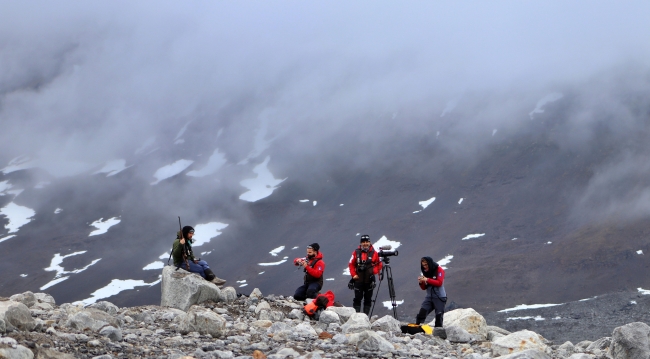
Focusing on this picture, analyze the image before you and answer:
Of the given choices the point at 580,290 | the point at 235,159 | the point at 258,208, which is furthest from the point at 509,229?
the point at 235,159

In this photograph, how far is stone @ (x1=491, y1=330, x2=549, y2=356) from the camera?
1146 cm

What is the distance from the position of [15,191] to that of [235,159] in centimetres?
6221

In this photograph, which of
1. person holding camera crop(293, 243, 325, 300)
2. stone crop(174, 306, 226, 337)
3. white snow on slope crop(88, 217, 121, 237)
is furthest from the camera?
white snow on slope crop(88, 217, 121, 237)

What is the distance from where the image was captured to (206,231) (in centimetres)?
13325

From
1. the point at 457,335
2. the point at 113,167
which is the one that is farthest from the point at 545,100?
the point at 457,335

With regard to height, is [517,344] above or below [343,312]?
below

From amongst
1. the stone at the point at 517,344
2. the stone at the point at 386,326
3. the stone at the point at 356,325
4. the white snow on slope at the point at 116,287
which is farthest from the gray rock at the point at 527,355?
the white snow on slope at the point at 116,287

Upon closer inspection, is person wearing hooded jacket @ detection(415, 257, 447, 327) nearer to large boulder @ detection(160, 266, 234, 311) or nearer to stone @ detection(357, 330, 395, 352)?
stone @ detection(357, 330, 395, 352)

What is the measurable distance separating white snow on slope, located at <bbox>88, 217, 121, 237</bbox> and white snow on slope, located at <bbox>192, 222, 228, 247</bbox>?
21.9 m

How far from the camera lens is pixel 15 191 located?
166500 mm

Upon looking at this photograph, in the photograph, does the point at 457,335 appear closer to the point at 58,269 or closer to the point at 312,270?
the point at 312,270

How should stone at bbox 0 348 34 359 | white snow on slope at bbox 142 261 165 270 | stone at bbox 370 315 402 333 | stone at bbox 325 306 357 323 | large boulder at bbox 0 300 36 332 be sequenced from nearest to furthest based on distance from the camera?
stone at bbox 0 348 34 359 → large boulder at bbox 0 300 36 332 → stone at bbox 370 315 402 333 → stone at bbox 325 306 357 323 → white snow on slope at bbox 142 261 165 270

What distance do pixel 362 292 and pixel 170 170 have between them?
169 meters

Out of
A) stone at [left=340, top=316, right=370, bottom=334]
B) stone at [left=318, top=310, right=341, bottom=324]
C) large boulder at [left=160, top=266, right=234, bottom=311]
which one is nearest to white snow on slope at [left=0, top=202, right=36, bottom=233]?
large boulder at [left=160, top=266, right=234, bottom=311]
